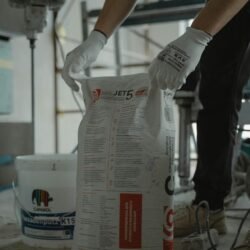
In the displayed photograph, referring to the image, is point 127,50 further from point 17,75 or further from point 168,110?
point 168,110

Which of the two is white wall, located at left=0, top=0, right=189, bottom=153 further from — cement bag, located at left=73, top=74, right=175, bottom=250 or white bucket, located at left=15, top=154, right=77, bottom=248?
cement bag, located at left=73, top=74, right=175, bottom=250

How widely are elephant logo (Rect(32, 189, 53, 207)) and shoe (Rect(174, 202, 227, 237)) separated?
38cm

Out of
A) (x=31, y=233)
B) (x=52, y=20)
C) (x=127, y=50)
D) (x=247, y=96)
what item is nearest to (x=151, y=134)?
(x=31, y=233)

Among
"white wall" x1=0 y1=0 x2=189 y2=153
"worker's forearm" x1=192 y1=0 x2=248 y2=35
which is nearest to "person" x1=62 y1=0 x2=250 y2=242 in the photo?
"worker's forearm" x1=192 y1=0 x2=248 y2=35

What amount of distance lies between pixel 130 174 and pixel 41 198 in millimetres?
338

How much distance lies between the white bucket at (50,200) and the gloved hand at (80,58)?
0.21 metres

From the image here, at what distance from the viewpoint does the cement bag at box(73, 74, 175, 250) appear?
0.78 metres

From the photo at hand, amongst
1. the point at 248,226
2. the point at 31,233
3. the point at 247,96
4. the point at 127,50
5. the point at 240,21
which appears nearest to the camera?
the point at 31,233

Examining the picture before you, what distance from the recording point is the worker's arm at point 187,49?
0.81 metres

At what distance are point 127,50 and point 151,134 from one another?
132 inches

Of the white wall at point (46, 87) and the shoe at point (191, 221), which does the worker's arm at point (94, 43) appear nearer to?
the shoe at point (191, 221)

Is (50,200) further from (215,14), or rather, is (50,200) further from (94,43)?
(215,14)

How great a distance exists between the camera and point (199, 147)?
1.27 metres

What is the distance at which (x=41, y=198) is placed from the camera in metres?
1.02
